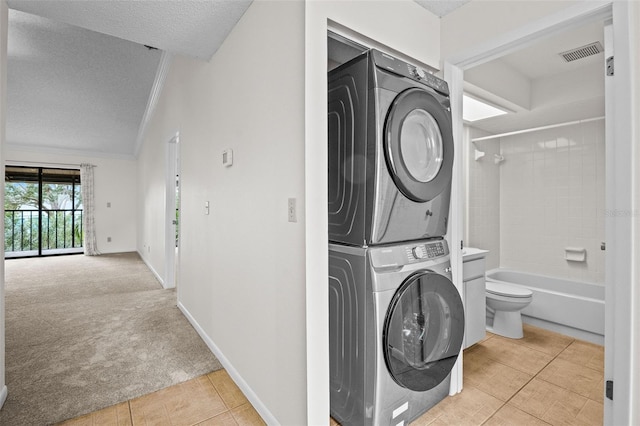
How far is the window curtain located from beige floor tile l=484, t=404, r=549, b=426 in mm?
8209

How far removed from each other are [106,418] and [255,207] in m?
1.41

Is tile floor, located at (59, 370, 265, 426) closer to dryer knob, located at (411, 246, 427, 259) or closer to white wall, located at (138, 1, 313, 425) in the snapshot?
white wall, located at (138, 1, 313, 425)

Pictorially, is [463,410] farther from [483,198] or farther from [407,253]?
[483,198]

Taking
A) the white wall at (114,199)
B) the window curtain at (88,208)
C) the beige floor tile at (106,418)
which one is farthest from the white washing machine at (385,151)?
the white wall at (114,199)

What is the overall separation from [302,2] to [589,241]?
3.69 meters

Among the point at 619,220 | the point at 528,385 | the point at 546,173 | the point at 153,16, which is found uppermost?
the point at 153,16

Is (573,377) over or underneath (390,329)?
underneath

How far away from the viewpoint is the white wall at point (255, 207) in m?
1.34

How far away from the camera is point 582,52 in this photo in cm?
244

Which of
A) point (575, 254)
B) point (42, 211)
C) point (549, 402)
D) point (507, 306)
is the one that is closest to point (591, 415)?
point (549, 402)

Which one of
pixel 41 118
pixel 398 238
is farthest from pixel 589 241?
pixel 41 118

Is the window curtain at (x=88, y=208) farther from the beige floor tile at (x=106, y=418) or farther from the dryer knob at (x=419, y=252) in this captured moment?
the dryer knob at (x=419, y=252)

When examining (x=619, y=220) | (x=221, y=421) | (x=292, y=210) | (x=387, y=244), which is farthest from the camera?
(x=221, y=421)

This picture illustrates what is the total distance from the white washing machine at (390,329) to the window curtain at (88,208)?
298 inches
